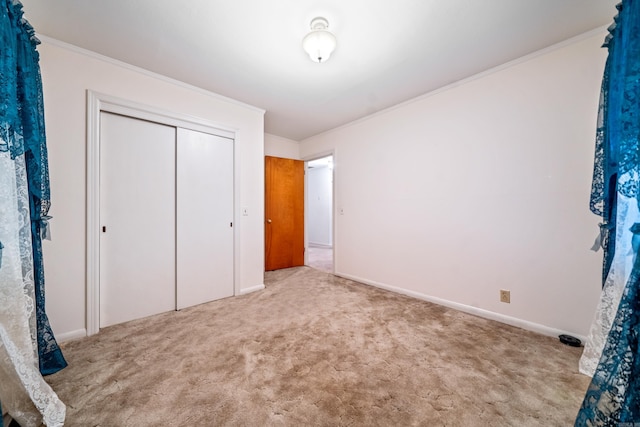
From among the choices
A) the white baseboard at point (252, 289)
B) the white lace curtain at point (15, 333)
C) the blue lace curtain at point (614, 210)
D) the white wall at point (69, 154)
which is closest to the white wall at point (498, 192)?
the blue lace curtain at point (614, 210)

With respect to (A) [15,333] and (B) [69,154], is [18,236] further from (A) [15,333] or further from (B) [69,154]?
(B) [69,154]

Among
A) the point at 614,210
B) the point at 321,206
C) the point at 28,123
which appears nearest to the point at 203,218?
the point at 28,123

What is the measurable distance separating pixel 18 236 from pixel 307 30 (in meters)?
2.23

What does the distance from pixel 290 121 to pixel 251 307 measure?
2.78 m

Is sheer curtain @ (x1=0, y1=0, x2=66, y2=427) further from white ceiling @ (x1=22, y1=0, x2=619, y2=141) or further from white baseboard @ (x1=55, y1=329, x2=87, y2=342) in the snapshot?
white baseboard @ (x1=55, y1=329, x2=87, y2=342)

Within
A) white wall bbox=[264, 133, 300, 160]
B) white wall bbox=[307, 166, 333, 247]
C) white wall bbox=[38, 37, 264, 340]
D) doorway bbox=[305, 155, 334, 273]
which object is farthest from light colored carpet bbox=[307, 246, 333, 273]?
white wall bbox=[38, 37, 264, 340]

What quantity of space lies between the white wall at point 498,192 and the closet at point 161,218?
2095mm

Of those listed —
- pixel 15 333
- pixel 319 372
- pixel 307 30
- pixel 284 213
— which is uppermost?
pixel 307 30

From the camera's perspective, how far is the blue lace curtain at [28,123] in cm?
115

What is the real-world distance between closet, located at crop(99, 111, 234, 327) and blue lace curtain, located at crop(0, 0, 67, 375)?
0.64 meters

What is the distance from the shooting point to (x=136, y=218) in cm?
238

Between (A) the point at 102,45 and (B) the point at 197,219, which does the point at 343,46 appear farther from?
(B) the point at 197,219

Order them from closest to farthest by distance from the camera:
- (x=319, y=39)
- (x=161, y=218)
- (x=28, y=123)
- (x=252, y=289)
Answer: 1. (x=28, y=123)
2. (x=319, y=39)
3. (x=161, y=218)
4. (x=252, y=289)

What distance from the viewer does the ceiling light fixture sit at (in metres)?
1.74
